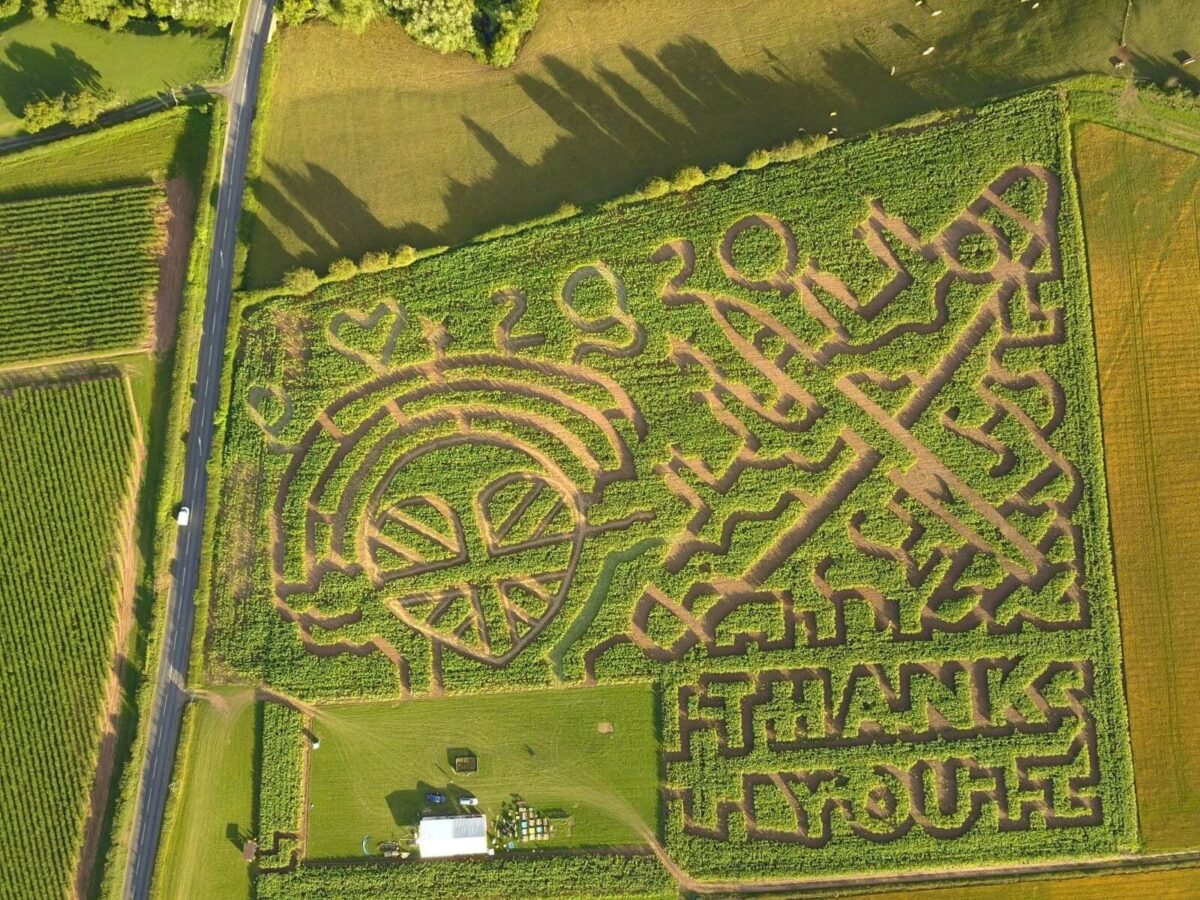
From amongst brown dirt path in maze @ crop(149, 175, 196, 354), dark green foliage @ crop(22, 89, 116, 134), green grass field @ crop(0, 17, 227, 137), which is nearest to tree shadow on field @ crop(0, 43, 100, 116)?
green grass field @ crop(0, 17, 227, 137)

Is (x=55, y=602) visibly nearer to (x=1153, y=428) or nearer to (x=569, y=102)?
(x=569, y=102)

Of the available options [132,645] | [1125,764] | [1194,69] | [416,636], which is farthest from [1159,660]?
[132,645]

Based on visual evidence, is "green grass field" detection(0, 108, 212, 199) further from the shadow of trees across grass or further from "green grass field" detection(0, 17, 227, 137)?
the shadow of trees across grass

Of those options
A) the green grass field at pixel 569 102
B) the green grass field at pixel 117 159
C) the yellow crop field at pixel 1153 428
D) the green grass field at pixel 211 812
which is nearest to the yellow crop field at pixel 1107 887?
the yellow crop field at pixel 1153 428

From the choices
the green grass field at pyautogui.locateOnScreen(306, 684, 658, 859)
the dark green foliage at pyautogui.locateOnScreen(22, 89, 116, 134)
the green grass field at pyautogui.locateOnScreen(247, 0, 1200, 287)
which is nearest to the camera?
the green grass field at pyautogui.locateOnScreen(306, 684, 658, 859)

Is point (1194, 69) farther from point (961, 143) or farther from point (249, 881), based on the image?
point (249, 881)

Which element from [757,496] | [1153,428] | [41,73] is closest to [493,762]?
[757,496]

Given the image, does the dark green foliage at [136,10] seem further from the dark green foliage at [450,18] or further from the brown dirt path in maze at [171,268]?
the brown dirt path in maze at [171,268]
